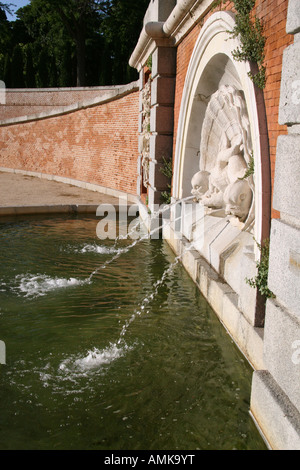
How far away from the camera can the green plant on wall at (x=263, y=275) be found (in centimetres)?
305

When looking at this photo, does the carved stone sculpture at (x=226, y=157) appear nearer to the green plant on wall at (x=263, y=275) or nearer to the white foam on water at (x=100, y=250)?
the green plant on wall at (x=263, y=275)

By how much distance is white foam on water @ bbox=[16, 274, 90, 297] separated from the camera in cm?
481

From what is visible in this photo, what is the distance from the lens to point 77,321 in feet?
13.3

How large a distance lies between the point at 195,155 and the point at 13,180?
9.89 metres

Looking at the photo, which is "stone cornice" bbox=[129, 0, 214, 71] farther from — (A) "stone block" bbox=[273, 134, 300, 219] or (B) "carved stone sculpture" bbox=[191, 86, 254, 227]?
(A) "stone block" bbox=[273, 134, 300, 219]

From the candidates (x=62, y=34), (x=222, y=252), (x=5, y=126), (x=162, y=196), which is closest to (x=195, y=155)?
(x=162, y=196)

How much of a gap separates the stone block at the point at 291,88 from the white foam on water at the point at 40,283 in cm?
321

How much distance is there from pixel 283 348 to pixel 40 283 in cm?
330

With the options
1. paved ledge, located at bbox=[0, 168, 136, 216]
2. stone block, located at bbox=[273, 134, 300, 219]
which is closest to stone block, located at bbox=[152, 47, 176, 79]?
paved ledge, located at bbox=[0, 168, 136, 216]

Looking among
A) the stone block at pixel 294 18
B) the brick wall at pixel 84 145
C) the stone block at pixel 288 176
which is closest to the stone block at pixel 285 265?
the stone block at pixel 288 176

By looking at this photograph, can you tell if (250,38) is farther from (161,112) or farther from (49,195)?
(49,195)

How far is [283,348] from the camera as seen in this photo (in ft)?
7.87

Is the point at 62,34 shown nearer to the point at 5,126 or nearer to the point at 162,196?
the point at 5,126

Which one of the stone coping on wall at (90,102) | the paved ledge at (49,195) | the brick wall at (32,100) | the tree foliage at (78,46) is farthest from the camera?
the tree foliage at (78,46)
